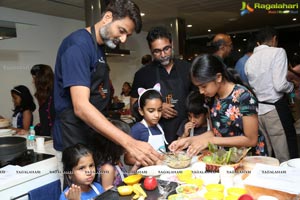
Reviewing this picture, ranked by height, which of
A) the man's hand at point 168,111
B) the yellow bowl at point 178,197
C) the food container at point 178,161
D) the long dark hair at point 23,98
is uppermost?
the long dark hair at point 23,98

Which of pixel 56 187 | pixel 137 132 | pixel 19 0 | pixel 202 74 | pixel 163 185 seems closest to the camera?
pixel 163 185

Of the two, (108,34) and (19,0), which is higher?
(19,0)

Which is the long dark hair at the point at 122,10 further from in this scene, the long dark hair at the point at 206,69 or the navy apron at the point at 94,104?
the long dark hair at the point at 206,69

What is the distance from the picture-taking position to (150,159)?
1.12 meters

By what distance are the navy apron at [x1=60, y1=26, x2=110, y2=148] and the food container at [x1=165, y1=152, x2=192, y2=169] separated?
1.46 feet

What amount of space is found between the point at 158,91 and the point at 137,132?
32 centimetres

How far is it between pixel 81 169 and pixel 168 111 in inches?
28.6

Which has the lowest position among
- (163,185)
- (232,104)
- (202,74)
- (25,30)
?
(163,185)

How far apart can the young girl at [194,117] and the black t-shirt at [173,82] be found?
4 centimetres

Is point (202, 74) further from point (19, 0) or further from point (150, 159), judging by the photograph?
point (19, 0)

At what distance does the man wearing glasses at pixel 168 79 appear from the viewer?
6.31 feet

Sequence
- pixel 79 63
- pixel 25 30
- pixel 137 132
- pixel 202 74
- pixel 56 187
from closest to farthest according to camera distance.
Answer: pixel 79 63 < pixel 202 74 < pixel 56 187 < pixel 137 132 < pixel 25 30

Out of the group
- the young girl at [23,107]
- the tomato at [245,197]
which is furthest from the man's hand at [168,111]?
the young girl at [23,107]

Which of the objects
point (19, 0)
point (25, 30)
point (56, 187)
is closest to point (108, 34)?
point (56, 187)
